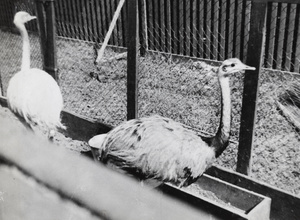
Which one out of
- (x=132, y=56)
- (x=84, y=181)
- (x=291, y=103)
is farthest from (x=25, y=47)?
(x=291, y=103)

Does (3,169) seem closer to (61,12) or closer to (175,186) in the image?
(61,12)

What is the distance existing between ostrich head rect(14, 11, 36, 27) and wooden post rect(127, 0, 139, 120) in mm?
871

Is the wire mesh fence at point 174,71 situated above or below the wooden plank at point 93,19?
below

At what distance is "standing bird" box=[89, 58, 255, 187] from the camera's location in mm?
2777

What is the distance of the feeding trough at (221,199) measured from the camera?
8.46 feet

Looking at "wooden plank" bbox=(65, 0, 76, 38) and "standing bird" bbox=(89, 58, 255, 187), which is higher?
"wooden plank" bbox=(65, 0, 76, 38)

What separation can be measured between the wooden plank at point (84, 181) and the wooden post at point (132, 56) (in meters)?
0.50

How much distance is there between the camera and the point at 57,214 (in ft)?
10.8

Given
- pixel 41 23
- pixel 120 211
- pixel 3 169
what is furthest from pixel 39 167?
pixel 41 23

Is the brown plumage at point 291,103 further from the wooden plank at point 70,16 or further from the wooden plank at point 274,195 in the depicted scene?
the wooden plank at point 70,16

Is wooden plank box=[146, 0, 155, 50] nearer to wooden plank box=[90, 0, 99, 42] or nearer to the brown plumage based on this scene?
wooden plank box=[90, 0, 99, 42]

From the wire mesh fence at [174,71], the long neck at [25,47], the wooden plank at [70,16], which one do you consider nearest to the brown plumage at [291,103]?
the wire mesh fence at [174,71]

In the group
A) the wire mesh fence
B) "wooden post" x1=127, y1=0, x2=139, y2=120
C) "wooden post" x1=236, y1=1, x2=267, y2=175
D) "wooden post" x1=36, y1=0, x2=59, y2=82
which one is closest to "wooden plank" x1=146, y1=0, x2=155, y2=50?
the wire mesh fence

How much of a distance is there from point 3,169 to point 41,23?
3.98 ft
